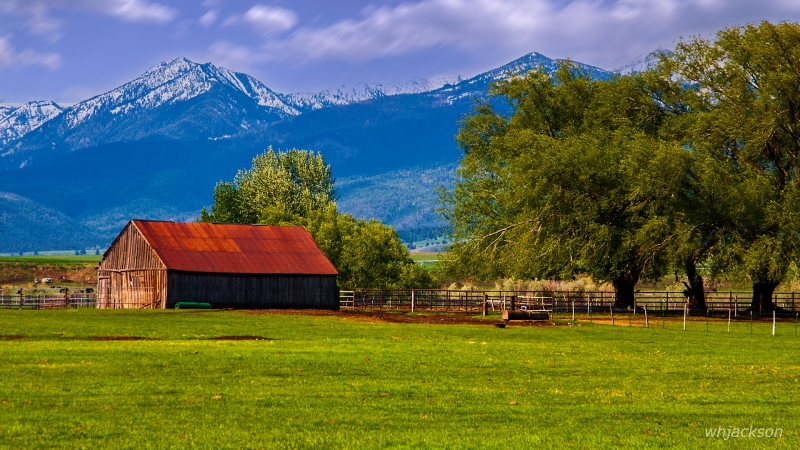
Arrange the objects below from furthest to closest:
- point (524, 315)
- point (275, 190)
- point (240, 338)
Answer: point (275, 190), point (524, 315), point (240, 338)

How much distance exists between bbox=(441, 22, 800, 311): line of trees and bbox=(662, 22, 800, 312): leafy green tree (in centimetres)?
8

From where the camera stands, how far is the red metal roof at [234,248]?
68.5 meters

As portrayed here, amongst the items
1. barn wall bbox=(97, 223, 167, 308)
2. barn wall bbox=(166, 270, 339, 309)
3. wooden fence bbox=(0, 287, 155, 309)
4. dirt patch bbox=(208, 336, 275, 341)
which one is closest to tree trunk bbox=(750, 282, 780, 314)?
barn wall bbox=(166, 270, 339, 309)

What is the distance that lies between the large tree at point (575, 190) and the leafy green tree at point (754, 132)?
137 inches

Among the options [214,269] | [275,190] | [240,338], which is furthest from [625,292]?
[275,190]

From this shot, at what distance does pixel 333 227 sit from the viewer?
100250 mm

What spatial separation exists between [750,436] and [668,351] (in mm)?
17506

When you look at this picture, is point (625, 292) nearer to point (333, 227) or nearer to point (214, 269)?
point (214, 269)

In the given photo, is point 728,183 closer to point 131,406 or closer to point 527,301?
point 527,301

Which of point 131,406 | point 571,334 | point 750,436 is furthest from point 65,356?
point 571,334

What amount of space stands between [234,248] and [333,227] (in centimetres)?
2891

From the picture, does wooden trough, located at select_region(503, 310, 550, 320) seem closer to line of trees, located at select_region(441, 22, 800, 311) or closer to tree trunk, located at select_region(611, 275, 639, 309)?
line of trees, located at select_region(441, 22, 800, 311)

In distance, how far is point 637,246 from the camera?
64.7m

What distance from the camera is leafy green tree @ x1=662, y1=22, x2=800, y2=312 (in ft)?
198
